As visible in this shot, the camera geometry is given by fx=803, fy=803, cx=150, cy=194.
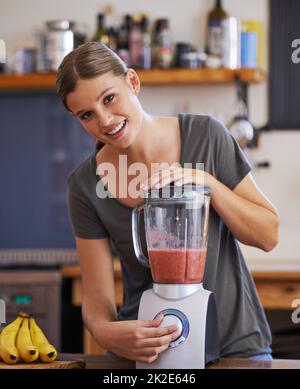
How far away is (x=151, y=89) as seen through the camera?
3.85 metres

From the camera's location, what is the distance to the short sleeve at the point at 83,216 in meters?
1.49

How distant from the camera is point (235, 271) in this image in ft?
4.83

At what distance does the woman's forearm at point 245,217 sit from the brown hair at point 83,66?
0.25 meters

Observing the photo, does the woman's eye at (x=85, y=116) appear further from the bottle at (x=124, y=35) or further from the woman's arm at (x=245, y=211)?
the bottle at (x=124, y=35)

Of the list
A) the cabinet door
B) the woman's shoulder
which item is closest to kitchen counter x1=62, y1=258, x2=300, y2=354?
the cabinet door

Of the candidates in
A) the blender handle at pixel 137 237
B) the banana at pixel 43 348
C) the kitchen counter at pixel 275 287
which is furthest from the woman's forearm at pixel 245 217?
the kitchen counter at pixel 275 287

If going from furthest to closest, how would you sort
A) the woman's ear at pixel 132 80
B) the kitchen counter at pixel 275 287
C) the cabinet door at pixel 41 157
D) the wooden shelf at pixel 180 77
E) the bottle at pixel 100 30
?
1. the cabinet door at pixel 41 157
2. the bottle at pixel 100 30
3. the wooden shelf at pixel 180 77
4. the kitchen counter at pixel 275 287
5. the woman's ear at pixel 132 80

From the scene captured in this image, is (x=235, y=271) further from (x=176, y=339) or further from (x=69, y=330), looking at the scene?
(x=69, y=330)

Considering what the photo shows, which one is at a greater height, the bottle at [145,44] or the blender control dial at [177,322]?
the bottle at [145,44]

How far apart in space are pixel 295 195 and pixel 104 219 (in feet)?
7.85

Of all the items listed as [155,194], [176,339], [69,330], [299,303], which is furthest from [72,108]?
[69,330]

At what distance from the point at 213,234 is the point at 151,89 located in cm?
248

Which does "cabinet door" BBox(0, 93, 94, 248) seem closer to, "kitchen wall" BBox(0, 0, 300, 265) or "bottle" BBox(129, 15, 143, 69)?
"kitchen wall" BBox(0, 0, 300, 265)

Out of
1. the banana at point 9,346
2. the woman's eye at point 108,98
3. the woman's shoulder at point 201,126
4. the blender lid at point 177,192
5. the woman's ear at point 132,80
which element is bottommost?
the banana at point 9,346
